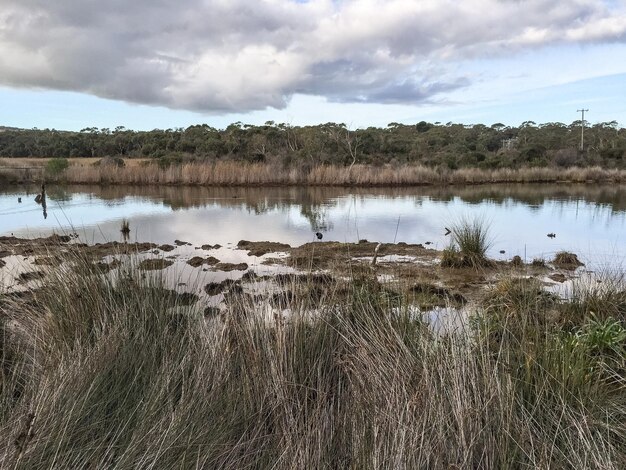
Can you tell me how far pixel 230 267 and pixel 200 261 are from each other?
0.77 meters

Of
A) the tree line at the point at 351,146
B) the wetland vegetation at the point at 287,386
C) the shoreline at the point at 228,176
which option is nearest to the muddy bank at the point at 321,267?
the wetland vegetation at the point at 287,386

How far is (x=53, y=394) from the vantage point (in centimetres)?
251

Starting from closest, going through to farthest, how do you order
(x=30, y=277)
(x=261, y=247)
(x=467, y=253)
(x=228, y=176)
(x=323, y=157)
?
(x=30, y=277)
(x=467, y=253)
(x=261, y=247)
(x=228, y=176)
(x=323, y=157)

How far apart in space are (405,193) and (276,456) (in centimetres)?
2618

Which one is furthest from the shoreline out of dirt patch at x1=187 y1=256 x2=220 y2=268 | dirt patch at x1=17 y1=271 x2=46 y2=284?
dirt patch at x1=17 y1=271 x2=46 y2=284

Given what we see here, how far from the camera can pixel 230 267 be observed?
30.6 ft

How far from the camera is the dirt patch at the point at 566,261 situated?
9.68 metres

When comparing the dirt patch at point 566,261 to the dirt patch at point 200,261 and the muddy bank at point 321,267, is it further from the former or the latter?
the dirt patch at point 200,261

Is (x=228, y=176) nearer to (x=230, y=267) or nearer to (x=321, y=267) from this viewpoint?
(x=230, y=267)

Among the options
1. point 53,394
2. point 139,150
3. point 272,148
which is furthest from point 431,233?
point 139,150

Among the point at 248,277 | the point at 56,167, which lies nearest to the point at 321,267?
the point at 248,277

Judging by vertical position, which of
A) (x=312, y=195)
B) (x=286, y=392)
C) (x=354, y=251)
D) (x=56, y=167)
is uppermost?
(x=56, y=167)

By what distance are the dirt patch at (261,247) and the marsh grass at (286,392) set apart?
22.3 ft

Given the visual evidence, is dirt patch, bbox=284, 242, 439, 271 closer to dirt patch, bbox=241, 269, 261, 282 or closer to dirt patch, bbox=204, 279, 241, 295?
dirt patch, bbox=241, 269, 261, 282
